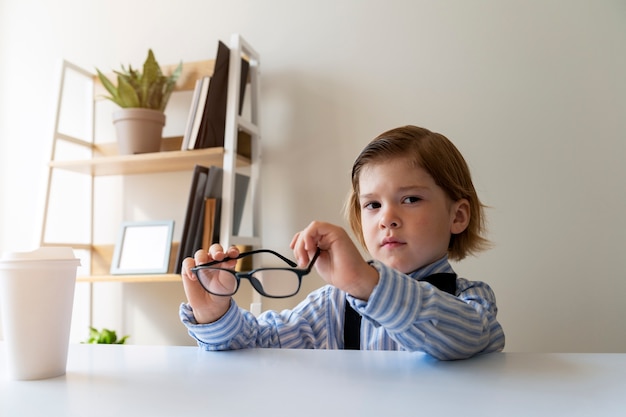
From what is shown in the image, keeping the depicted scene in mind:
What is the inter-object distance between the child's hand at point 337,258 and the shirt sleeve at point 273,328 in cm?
23

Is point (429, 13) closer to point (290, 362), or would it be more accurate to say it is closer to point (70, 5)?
point (70, 5)

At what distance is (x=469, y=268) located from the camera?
6.46ft

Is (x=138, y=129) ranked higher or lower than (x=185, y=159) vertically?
higher

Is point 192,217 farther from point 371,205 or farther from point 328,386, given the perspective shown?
point 328,386

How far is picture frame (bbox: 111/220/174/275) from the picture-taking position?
2125mm

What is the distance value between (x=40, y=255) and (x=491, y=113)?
167 centimetres

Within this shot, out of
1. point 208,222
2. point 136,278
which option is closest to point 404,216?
point 208,222

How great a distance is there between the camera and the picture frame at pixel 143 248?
2.12 meters

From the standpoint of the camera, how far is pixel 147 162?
212 cm

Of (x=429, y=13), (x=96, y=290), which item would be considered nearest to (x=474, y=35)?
(x=429, y=13)

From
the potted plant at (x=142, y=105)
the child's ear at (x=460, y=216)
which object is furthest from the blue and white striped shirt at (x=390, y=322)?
the potted plant at (x=142, y=105)

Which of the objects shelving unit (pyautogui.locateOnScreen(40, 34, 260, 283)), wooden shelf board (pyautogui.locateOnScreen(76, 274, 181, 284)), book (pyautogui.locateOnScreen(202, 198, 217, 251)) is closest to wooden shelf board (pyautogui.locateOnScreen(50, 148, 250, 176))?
shelving unit (pyautogui.locateOnScreen(40, 34, 260, 283))

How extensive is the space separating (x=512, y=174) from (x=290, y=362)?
148 centimetres

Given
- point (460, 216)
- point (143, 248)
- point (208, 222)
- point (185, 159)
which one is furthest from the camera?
point (143, 248)
